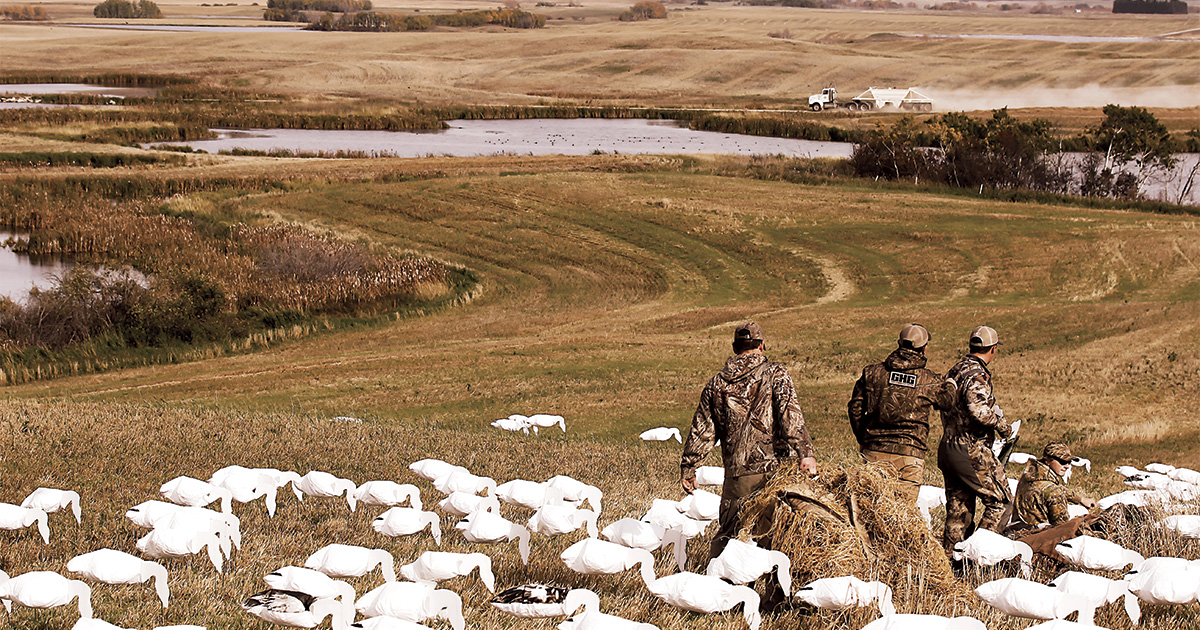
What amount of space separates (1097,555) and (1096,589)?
4.13ft

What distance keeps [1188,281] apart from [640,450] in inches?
1154

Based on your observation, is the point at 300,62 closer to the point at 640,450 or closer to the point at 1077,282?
the point at 1077,282

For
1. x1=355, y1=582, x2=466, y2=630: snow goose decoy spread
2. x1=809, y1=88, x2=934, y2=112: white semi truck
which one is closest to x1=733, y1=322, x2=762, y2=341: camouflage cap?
x1=355, y1=582, x2=466, y2=630: snow goose decoy spread

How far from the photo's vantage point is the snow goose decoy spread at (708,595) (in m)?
7.84

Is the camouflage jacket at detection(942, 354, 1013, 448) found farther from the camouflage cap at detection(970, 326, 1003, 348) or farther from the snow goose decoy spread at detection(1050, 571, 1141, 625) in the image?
the snow goose decoy spread at detection(1050, 571, 1141, 625)

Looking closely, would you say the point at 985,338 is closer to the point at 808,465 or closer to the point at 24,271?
the point at 808,465

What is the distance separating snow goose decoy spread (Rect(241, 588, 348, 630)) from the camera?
7453mm

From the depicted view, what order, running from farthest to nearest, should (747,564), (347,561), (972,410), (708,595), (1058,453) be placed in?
(1058,453)
(972,410)
(347,561)
(747,564)
(708,595)

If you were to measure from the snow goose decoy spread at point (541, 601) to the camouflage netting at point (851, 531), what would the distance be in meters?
1.82

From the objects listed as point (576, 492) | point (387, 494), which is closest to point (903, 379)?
point (576, 492)

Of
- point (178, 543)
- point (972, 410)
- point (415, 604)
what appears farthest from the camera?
point (972, 410)

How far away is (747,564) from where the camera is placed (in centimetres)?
813

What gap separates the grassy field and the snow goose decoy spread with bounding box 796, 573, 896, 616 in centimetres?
42

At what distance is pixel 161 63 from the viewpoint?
5940 inches
